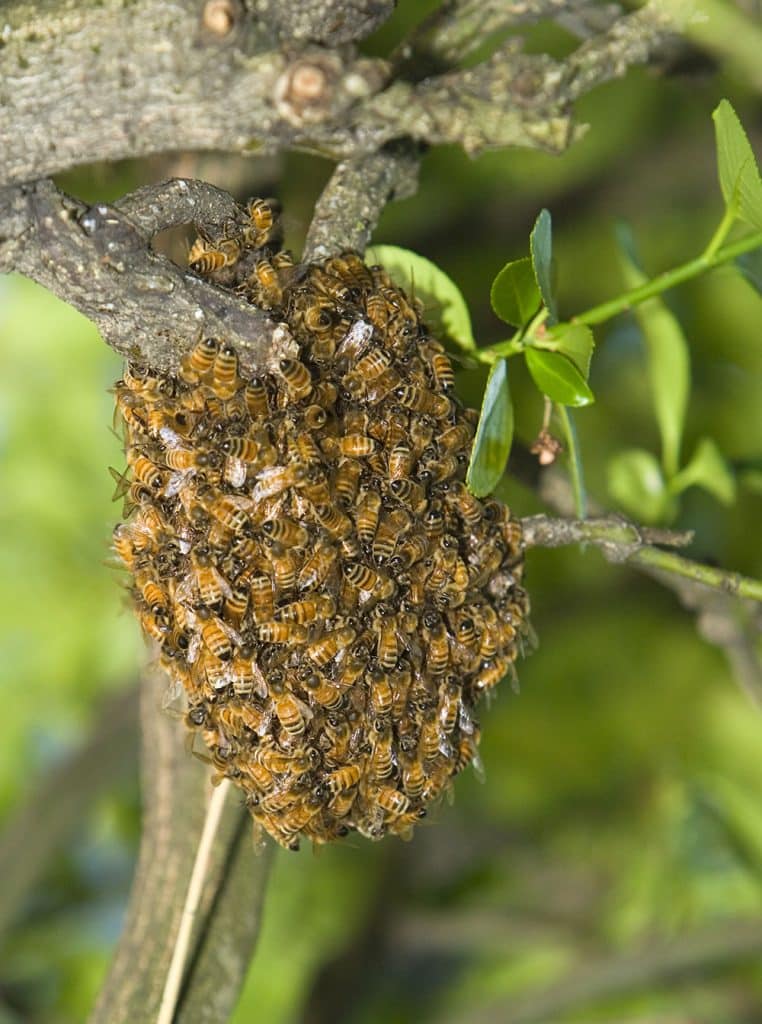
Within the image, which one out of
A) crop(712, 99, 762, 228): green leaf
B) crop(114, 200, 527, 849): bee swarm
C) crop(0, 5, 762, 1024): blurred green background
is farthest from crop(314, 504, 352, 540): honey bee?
crop(0, 5, 762, 1024): blurred green background

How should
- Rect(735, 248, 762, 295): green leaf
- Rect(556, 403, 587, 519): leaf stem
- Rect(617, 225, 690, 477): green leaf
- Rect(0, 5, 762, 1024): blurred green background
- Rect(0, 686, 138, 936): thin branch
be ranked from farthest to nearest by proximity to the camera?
Rect(0, 5, 762, 1024): blurred green background → Rect(0, 686, 138, 936): thin branch → Rect(617, 225, 690, 477): green leaf → Rect(735, 248, 762, 295): green leaf → Rect(556, 403, 587, 519): leaf stem

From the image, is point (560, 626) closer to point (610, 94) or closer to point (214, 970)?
point (610, 94)

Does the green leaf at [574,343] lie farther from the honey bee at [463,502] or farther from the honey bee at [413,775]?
the honey bee at [413,775]

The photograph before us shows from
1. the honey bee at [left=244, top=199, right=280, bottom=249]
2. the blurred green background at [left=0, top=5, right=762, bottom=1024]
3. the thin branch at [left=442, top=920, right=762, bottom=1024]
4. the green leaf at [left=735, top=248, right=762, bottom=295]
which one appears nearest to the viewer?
the honey bee at [left=244, top=199, right=280, bottom=249]

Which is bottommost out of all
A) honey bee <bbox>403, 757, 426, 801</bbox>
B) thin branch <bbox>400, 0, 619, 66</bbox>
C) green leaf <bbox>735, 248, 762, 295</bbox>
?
honey bee <bbox>403, 757, 426, 801</bbox>

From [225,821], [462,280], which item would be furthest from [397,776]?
[462,280]

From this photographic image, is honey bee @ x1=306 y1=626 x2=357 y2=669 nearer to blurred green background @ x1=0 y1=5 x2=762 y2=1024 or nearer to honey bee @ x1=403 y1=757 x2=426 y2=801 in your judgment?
honey bee @ x1=403 y1=757 x2=426 y2=801

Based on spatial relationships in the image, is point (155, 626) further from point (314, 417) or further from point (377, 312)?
point (377, 312)
